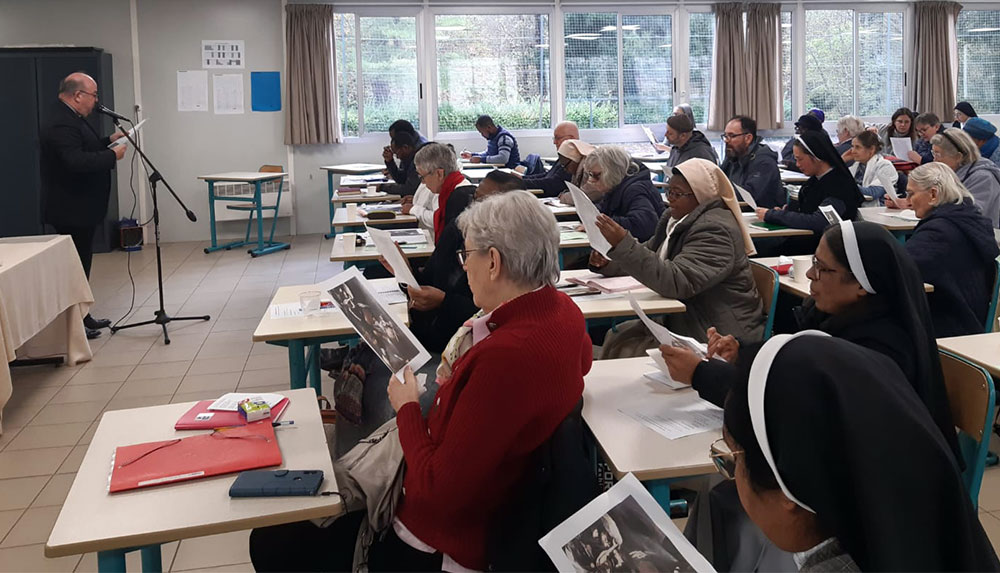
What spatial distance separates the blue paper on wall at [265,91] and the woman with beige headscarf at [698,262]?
7.89m

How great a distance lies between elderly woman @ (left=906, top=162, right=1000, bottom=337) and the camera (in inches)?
144

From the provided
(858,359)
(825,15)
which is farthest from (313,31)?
(858,359)

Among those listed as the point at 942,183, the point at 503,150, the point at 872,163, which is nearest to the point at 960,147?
the point at 872,163

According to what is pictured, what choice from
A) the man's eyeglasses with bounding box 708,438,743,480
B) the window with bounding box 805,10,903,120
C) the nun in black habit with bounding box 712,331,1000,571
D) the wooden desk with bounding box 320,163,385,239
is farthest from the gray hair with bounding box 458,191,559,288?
the window with bounding box 805,10,903,120

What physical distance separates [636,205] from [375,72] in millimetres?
6631

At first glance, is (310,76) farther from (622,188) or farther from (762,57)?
(622,188)

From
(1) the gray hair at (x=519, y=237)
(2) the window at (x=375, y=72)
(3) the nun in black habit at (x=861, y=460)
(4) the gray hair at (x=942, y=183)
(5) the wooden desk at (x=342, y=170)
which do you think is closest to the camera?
(3) the nun in black habit at (x=861, y=460)

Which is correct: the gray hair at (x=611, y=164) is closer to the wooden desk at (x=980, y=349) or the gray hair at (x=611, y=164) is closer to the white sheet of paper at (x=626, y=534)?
the wooden desk at (x=980, y=349)

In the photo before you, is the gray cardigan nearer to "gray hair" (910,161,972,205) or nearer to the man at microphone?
"gray hair" (910,161,972,205)

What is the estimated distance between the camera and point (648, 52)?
1114 centimetres

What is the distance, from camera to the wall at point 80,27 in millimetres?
9680

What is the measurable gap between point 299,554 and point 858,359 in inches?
54.6

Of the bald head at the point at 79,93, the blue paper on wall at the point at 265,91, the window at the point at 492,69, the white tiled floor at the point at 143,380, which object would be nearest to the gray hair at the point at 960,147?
the white tiled floor at the point at 143,380

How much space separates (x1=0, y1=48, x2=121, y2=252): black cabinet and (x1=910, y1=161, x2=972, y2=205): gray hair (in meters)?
8.05
